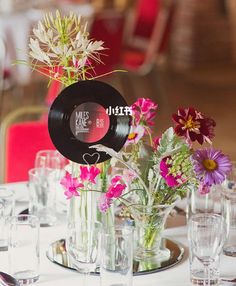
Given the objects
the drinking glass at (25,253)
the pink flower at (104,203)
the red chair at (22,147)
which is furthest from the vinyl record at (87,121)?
the red chair at (22,147)

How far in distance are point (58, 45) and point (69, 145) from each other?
0.82ft

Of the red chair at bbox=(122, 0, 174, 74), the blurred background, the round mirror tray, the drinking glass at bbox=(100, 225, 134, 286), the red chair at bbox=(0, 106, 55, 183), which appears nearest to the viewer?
the drinking glass at bbox=(100, 225, 134, 286)

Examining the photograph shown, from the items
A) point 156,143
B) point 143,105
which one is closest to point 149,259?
point 156,143

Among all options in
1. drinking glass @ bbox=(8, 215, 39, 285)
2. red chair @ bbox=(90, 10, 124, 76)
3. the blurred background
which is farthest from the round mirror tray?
red chair @ bbox=(90, 10, 124, 76)

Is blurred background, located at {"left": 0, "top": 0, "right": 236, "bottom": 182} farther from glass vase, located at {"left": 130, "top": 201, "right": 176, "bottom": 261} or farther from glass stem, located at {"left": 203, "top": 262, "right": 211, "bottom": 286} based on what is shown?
glass stem, located at {"left": 203, "top": 262, "right": 211, "bottom": 286}

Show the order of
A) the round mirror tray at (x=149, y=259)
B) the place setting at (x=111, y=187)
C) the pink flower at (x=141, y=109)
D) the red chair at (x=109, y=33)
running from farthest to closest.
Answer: the red chair at (x=109, y=33)
the pink flower at (x=141, y=109)
the round mirror tray at (x=149, y=259)
the place setting at (x=111, y=187)

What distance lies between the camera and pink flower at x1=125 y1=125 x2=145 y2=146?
2.11 m

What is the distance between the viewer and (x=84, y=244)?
195cm

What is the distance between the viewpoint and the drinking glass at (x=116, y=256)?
6.02 feet

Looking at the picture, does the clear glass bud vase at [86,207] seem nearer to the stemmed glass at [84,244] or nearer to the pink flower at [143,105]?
the stemmed glass at [84,244]

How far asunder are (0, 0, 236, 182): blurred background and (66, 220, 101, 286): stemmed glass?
5.06ft

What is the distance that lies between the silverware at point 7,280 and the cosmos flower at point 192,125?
55cm

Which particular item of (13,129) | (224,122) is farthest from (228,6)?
(13,129)

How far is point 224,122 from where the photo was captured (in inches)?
252
